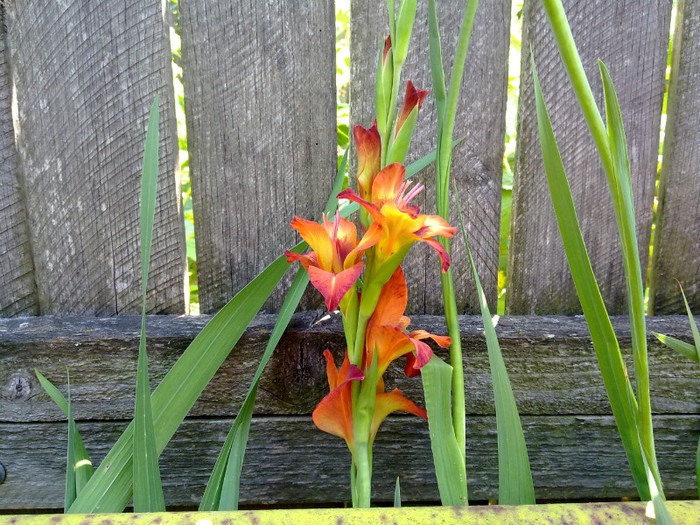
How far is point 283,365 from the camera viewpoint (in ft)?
3.22

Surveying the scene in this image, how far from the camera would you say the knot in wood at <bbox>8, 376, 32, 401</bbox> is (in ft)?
3.20

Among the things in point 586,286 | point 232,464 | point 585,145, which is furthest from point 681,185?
point 232,464

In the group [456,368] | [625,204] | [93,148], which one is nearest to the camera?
[625,204]

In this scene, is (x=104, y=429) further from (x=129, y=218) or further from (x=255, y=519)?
(x=255, y=519)

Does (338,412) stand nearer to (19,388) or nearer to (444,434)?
(444,434)

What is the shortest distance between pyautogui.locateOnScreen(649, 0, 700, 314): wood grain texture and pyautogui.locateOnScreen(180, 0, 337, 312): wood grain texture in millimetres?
569

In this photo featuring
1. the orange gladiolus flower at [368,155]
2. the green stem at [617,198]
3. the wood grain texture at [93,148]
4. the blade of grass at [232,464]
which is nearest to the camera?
the green stem at [617,198]

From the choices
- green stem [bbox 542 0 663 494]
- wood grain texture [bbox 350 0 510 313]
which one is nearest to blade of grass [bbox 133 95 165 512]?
green stem [bbox 542 0 663 494]

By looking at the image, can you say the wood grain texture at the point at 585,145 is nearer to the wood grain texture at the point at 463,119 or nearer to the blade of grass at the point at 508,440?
the wood grain texture at the point at 463,119

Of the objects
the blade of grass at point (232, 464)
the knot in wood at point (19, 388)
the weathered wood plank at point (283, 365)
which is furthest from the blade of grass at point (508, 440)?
the knot in wood at point (19, 388)

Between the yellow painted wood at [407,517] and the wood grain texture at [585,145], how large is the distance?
23.5 inches

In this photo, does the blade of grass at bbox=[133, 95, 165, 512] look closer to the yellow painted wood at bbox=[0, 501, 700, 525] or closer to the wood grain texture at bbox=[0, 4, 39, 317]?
the yellow painted wood at bbox=[0, 501, 700, 525]

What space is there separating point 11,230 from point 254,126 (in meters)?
0.44

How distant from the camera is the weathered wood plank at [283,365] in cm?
97
